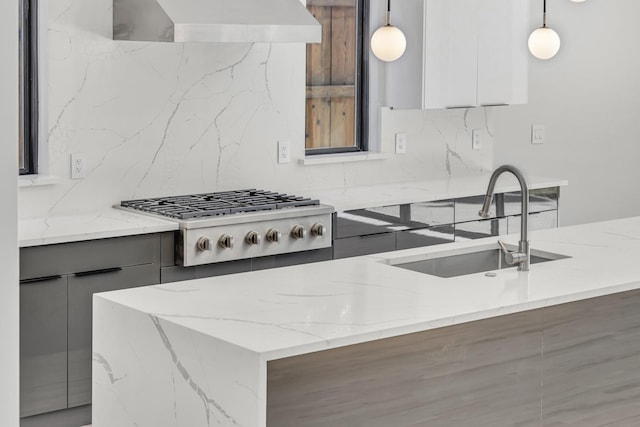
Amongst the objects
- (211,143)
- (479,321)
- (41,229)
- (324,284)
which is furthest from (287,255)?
(479,321)

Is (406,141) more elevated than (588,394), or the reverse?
(406,141)

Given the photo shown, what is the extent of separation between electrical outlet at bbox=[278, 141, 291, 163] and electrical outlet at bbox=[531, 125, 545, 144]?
1985 mm

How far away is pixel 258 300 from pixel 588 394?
1178 mm

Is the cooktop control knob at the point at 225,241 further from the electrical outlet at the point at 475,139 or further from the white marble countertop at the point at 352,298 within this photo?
the electrical outlet at the point at 475,139

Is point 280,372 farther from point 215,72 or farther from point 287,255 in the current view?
point 215,72

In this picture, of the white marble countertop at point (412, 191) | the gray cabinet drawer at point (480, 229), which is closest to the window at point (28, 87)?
the white marble countertop at point (412, 191)

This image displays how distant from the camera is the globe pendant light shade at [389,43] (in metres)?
4.99

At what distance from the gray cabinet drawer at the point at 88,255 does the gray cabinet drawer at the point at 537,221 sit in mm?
2285

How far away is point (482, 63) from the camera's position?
5.86 meters

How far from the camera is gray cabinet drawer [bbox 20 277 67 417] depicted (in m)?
4.09

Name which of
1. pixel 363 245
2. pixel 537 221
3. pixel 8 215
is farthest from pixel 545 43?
pixel 8 215

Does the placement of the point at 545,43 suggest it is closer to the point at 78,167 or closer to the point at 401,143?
the point at 401,143

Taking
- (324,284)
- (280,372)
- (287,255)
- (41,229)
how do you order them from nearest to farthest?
(280,372), (324,284), (41,229), (287,255)

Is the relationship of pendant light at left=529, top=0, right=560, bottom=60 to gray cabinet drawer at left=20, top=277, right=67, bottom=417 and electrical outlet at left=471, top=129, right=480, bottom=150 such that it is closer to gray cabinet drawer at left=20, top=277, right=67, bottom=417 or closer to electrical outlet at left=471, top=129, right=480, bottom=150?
electrical outlet at left=471, top=129, right=480, bottom=150
